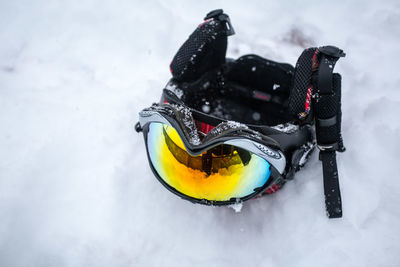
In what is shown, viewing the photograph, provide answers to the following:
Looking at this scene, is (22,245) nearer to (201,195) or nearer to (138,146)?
(138,146)

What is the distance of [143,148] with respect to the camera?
2.05m

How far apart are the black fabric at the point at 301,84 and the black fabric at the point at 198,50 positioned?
2.07 ft

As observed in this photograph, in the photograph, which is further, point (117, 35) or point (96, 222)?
point (117, 35)

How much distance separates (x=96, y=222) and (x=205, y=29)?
4.72 feet

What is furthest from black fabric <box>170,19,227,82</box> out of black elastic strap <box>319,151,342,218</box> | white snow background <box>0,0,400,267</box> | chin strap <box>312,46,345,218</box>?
black elastic strap <box>319,151,342,218</box>

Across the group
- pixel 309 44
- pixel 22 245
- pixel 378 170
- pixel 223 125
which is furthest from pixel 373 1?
pixel 22 245

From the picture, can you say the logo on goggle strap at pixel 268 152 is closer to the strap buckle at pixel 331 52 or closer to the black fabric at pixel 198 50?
the strap buckle at pixel 331 52

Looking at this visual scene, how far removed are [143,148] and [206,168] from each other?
0.75 m

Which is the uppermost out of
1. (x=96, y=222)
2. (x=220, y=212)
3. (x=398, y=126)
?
(x=398, y=126)

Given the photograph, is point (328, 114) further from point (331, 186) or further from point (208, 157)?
point (208, 157)

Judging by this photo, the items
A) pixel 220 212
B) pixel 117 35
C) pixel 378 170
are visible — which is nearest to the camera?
pixel 378 170

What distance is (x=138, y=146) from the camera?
206 centimetres

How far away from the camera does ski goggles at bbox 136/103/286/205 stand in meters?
1.27

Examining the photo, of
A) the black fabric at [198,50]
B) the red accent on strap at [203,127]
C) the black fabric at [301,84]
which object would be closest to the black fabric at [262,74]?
the black fabric at [198,50]
